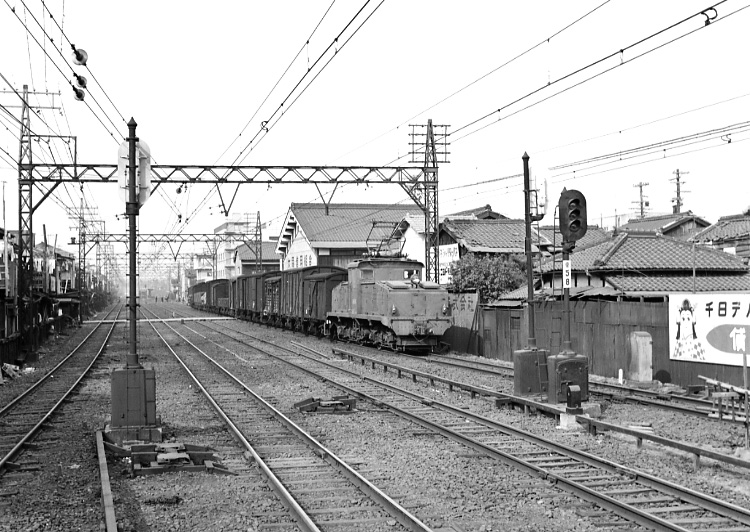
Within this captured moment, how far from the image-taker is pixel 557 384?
1324 centimetres

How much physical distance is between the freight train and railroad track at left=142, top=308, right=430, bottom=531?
31.4 feet

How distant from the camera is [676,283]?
25.3 m

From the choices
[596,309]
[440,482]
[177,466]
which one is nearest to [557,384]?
[440,482]

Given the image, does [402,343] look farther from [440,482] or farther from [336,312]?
[440,482]

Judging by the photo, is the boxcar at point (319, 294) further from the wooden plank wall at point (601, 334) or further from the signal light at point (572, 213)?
the signal light at point (572, 213)

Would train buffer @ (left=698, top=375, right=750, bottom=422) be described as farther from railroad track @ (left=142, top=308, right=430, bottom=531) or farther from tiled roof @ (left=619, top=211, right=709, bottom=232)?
tiled roof @ (left=619, top=211, right=709, bottom=232)

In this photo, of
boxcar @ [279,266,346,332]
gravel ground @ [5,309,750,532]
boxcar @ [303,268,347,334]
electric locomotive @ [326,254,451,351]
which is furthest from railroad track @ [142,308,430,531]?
boxcar @ [279,266,346,332]

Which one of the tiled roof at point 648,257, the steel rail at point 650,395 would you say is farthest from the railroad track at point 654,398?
the tiled roof at point 648,257

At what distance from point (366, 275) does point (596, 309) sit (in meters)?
9.47

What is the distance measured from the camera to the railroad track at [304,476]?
755cm

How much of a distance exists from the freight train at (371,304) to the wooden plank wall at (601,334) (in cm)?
174

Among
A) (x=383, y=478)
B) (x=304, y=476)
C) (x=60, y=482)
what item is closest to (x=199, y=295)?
(x=60, y=482)

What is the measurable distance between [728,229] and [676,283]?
15171 mm

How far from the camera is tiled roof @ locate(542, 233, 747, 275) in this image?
85.7ft
